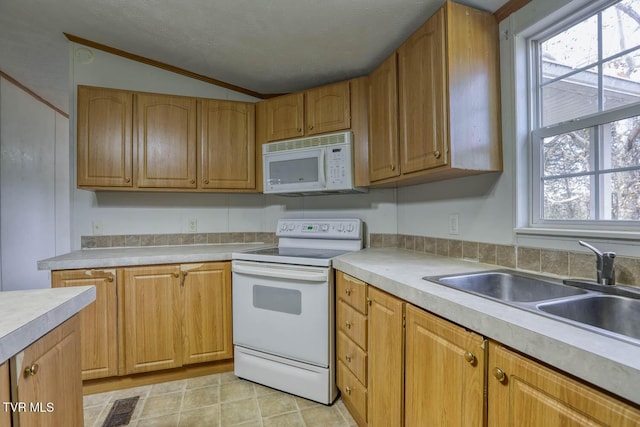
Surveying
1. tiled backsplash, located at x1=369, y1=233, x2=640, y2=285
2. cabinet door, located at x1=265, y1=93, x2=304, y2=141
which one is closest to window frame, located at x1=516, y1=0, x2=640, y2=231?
tiled backsplash, located at x1=369, y1=233, x2=640, y2=285

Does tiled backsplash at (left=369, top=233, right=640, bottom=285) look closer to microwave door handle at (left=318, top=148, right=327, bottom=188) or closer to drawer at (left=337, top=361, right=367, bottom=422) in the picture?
microwave door handle at (left=318, top=148, right=327, bottom=188)

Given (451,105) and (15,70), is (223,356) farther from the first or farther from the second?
(15,70)

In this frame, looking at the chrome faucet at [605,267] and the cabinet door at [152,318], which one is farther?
the cabinet door at [152,318]

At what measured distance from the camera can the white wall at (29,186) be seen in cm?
312

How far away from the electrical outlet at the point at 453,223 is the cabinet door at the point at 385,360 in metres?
0.69

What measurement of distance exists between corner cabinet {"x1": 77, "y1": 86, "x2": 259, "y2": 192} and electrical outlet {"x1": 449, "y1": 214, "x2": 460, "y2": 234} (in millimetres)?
1522

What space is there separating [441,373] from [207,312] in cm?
168

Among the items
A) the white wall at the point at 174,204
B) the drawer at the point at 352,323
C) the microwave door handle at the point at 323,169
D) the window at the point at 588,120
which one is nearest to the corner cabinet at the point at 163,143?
the white wall at the point at 174,204

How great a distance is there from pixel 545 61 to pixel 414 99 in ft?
1.99

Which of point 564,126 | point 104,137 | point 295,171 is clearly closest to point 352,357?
point 295,171

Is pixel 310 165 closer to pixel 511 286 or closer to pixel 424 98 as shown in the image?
pixel 424 98

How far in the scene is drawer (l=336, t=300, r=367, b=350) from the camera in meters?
1.53

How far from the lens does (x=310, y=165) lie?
2.26m

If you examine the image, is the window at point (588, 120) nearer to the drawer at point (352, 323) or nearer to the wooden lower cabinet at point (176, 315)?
the drawer at point (352, 323)
